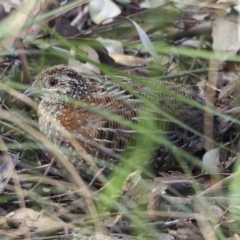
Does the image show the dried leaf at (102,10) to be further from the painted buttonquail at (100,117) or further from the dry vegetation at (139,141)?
the painted buttonquail at (100,117)

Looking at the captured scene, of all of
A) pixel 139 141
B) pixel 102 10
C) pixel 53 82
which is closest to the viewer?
pixel 139 141

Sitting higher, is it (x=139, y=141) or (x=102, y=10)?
(x=102, y=10)

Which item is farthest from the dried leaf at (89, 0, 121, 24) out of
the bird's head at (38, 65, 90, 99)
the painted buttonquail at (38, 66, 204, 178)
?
the bird's head at (38, 65, 90, 99)

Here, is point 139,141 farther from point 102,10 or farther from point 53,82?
point 102,10

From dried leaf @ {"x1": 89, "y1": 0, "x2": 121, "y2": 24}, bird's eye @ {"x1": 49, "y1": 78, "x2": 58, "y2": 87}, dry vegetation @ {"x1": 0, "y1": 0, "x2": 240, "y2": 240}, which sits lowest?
dry vegetation @ {"x1": 0, "y1": 0, "x2": 240, "y2": 240}

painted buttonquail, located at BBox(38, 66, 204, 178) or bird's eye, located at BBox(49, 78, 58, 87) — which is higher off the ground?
bird's eye, located at BBox(49, 78, 58, 87)

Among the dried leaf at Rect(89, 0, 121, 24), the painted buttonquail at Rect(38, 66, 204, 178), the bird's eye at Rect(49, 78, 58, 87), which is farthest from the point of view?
the dried leaf at Rect(89, 0, 121, 24)

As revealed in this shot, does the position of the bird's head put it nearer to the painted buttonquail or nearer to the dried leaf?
the painted buttonquail

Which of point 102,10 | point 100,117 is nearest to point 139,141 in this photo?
point 100,117

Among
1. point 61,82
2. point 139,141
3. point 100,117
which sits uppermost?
point 61,82
